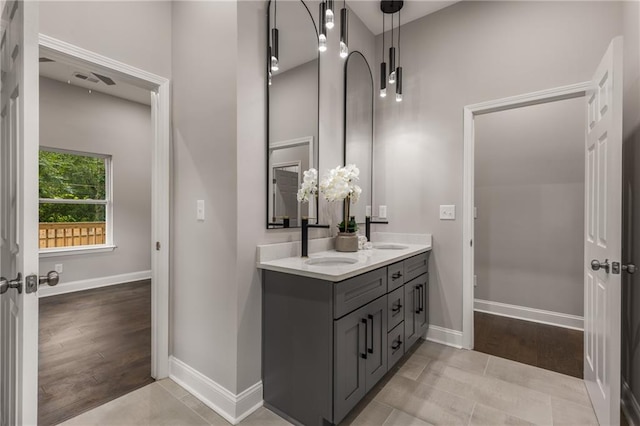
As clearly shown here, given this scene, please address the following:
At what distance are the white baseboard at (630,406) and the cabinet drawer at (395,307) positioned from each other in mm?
1338

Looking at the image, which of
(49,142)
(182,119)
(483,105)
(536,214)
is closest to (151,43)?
(182,119)

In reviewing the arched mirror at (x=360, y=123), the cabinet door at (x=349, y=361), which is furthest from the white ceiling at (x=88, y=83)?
the cabinet door at (x=349, y=361)

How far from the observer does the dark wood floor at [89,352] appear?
6.51ft

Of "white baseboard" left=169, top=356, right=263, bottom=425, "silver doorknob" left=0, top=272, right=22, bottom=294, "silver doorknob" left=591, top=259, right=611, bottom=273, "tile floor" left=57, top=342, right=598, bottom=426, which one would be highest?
"silver doorknob" left=0, top=272, right=22, bottom=294

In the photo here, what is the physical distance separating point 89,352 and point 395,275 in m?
2.64

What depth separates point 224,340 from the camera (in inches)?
73.5

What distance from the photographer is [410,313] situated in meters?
2.45

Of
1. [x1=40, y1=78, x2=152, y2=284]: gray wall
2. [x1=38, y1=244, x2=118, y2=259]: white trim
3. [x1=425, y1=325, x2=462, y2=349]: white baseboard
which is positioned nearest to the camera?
[x1=425, y1=325, x2=462, y2=349]: white baseboard

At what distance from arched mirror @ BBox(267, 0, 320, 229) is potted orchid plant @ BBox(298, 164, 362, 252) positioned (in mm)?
80

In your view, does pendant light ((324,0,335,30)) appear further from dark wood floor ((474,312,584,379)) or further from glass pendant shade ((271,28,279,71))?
dark wood floor ((474,312,584,379))

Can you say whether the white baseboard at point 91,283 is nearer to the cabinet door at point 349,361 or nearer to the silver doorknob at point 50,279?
the silver doorknob at point 50,279

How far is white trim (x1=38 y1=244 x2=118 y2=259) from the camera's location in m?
4.26

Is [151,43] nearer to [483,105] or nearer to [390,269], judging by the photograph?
[390,269]

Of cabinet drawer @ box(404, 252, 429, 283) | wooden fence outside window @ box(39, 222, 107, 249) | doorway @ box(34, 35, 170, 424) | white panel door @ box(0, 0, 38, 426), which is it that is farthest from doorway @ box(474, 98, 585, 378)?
wooden fence outside window @ box(39, 222, 107, 249)
